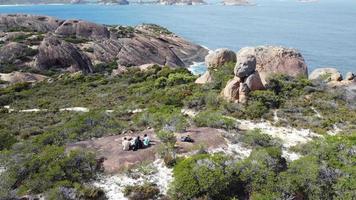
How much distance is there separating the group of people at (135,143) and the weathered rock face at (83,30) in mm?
70148

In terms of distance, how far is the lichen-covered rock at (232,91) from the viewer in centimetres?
3288

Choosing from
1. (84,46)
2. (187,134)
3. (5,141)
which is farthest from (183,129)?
(84,46)

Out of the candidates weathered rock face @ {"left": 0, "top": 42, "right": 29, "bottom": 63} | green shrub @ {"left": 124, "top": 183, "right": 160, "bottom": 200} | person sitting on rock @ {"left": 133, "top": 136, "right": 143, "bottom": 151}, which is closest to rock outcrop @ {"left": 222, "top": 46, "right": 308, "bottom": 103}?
person sitting on rock @ {"left": 133, "top": 136, "right": 143, "bottom": 151}

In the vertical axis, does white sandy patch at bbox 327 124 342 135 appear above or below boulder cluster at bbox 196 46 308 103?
below

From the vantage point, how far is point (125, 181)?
19203 mm

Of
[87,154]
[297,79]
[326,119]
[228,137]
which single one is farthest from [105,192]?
[297,79]

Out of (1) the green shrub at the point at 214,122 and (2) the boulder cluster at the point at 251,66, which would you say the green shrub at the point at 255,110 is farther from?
(1) the green shrub at the point at 214,122

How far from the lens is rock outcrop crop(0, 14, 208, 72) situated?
224ft

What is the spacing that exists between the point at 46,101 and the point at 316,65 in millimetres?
54151

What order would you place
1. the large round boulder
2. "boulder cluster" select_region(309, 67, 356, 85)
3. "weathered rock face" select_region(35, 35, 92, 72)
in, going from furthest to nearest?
"weathered rock face" select_region(35, 35, 92, 72) < the large round boulder < "boulder cluster" select_region(309, 67, 356, 85)

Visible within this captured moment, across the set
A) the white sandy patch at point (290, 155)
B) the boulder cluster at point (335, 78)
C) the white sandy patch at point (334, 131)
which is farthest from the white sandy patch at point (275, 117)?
the boulder cluster at point (335, 78)

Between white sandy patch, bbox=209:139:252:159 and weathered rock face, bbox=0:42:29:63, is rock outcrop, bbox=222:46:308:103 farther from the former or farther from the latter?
weathered rock face, bbox=0:42:29:63

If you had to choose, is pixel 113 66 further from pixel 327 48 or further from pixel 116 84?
pixel 327 48

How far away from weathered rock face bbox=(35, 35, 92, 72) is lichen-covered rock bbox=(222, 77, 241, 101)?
40326 millimetres
